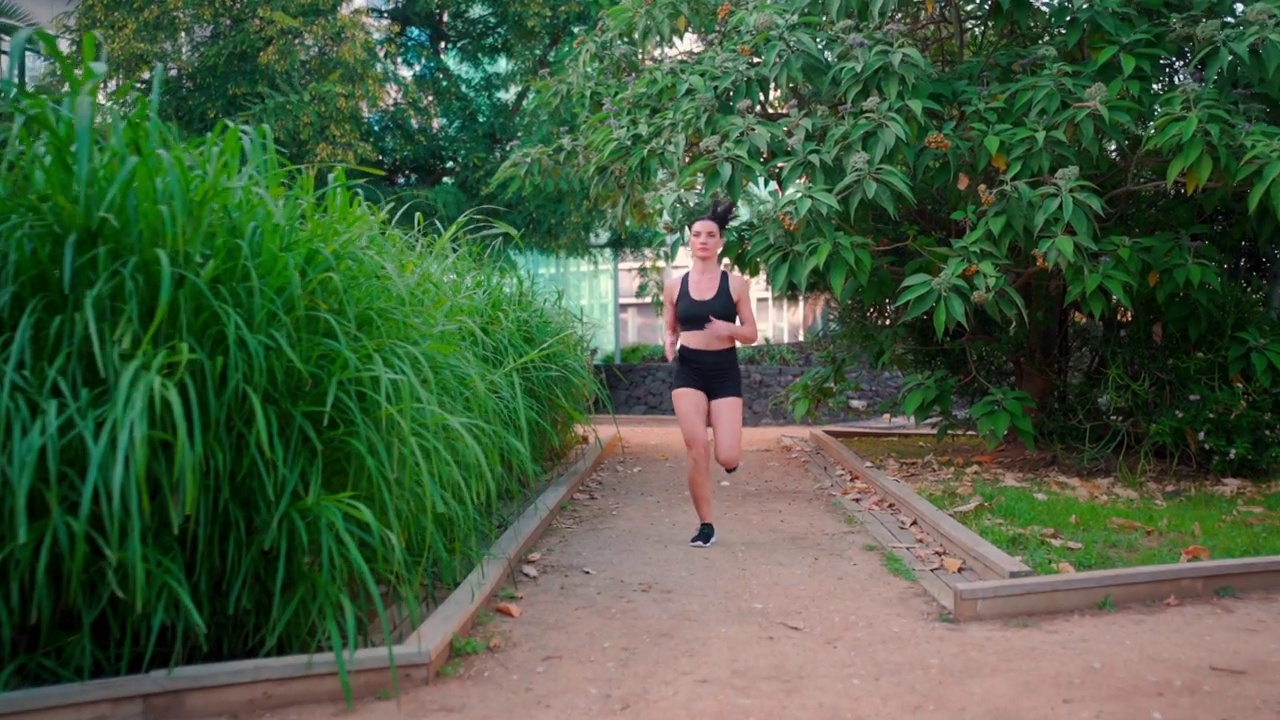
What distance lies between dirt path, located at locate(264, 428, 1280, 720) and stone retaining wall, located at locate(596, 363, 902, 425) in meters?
10.7

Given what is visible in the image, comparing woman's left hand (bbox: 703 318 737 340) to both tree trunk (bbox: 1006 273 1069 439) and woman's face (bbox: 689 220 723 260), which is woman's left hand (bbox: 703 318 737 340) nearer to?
woman's face (bbox: 689 220 723 260)

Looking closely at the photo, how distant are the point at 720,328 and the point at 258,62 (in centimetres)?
808

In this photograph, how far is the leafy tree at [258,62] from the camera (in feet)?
40.7

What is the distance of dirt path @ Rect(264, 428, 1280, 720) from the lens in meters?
4.08

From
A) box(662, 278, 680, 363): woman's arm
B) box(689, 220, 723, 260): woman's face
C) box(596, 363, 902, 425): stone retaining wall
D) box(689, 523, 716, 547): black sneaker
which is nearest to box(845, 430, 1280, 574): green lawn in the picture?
box(689, 523, 716, 547): black sneaker

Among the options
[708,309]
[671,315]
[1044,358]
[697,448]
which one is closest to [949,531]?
[697,448]

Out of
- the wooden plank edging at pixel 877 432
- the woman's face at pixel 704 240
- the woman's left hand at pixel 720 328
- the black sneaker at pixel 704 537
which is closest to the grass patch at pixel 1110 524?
the black sneaker at pixel 704 537

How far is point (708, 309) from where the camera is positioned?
6.86m

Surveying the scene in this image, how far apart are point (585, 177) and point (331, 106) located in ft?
11.8

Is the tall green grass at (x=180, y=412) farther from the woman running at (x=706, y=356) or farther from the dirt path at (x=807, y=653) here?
the woman running at (x=706, y=356)

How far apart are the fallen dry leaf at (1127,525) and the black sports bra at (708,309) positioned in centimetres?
254

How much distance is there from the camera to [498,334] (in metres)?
7.39

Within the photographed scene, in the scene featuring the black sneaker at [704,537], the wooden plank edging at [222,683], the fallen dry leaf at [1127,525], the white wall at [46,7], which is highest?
the white wall at [46,7]

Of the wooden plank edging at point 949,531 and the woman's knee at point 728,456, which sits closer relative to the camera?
the wooden plank edging at point 949,531
